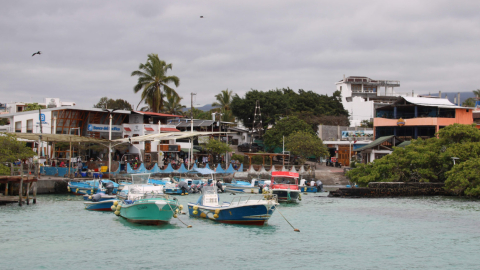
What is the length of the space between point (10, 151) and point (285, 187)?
2309 centimetres

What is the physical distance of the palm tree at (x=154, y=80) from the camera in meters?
65.6

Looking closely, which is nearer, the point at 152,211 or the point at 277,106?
the point at 152,211

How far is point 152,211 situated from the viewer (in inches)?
1008

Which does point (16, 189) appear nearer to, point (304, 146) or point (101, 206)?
point (101, 206)

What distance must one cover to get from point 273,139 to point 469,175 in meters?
35.4

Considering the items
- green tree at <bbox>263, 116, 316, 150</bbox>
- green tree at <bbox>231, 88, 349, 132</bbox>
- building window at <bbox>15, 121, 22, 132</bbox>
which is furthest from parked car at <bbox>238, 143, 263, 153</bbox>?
building window at <bbox>15, 121, 22, 132</bbox>

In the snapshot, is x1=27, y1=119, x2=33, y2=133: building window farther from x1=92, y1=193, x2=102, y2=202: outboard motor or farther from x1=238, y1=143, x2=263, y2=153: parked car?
x1=238, y1=143, x2=263, y2=153: parked car

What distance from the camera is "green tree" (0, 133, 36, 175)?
1493 inches

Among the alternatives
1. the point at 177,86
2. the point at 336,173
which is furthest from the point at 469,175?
the point at 177,86

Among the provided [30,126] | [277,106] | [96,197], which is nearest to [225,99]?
[277,106]

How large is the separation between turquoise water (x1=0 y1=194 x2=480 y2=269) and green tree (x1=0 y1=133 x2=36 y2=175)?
8.05m

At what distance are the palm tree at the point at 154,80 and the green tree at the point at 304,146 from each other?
59.8 ft

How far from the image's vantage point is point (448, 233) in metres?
24.6

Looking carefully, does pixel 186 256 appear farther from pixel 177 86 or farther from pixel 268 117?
pixel 268 117
